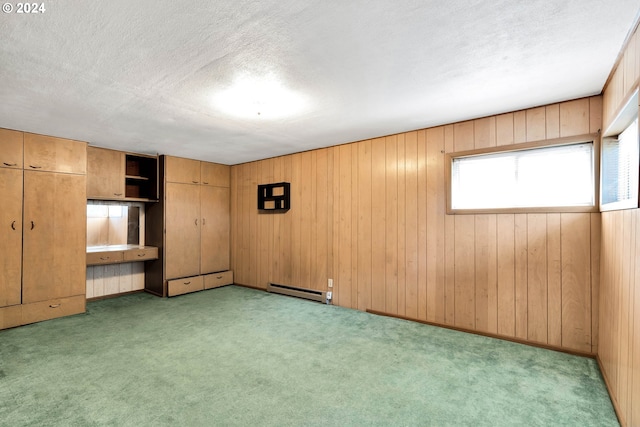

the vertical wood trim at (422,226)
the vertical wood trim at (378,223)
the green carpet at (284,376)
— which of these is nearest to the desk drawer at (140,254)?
the green carpet at (284,376)

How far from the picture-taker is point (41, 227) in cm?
383

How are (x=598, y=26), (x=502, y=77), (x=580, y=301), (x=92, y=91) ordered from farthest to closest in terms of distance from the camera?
(x=580, y=301) → (x=92, y=91) → (x=502, y=77) → (x=598, y=26)

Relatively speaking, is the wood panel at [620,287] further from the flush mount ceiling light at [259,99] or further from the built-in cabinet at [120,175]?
the built-in cabinet at [120,175]

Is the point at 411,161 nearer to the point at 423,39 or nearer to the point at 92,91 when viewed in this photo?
the point at 423,39

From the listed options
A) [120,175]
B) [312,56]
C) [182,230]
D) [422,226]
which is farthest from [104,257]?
[422,226]

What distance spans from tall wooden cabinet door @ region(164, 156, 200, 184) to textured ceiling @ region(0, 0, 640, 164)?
1.75 metres

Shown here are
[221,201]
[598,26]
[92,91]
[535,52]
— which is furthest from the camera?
[221,201]

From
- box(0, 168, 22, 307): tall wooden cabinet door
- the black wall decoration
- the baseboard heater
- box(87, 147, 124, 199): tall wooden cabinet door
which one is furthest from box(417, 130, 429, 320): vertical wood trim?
box(0, 168, 22, 307): tall wooden cabinet door

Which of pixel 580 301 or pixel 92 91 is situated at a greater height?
pixel 92 91

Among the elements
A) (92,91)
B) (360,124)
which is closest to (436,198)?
(360,124)

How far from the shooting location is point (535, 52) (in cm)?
199

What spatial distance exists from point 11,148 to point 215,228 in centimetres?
297

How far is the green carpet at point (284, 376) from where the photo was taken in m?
1.93

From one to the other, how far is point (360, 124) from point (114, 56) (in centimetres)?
239
